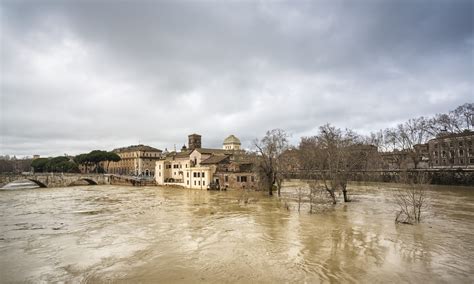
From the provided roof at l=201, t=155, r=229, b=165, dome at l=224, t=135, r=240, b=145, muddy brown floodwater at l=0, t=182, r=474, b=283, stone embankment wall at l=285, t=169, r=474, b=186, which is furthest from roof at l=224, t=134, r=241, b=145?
muddy brown floodwater at l=0, t=182, r=474, b=283

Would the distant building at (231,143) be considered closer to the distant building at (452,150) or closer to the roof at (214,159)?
the roof at (214,159)

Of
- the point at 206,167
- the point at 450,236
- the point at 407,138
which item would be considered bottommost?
the point at 450,236

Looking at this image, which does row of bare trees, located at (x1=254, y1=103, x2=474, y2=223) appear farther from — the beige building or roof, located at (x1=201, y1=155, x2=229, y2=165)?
the beige building

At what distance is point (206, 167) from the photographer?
177ft

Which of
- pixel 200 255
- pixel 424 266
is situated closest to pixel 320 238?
pixel 424 266

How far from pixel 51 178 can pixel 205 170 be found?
39742 millimetres

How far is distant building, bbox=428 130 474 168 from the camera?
5516cm

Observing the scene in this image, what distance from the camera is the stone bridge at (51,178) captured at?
63.1 m

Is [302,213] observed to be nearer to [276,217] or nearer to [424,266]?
[276,217]

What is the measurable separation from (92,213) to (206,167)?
2816 centimetres

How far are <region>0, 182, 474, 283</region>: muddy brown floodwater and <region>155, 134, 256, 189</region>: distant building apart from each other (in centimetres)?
2476

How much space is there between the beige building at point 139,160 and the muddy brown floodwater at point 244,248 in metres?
85.1

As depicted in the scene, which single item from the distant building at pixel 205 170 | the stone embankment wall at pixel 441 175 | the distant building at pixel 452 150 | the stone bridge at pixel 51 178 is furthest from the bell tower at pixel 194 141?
the distant building at pixel 452 150

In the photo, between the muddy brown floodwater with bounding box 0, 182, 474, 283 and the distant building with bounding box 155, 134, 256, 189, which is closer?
the muddy brown floodwater with bounding box 0, 182, 474, 283
